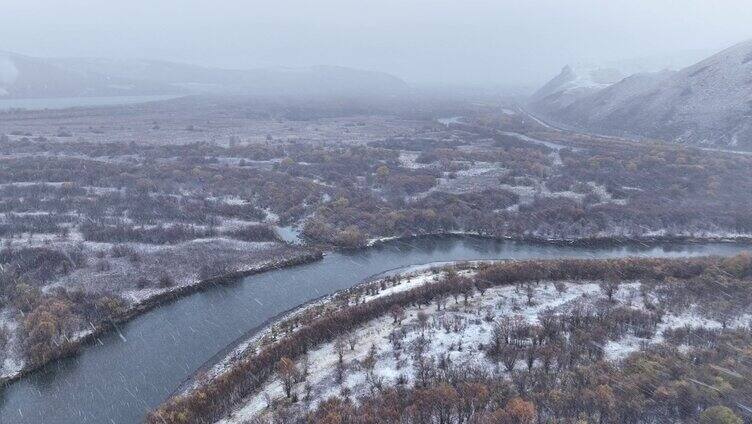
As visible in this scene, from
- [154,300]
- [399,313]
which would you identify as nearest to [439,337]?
[399,313]

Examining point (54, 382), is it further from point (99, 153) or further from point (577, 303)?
point (99, 153)

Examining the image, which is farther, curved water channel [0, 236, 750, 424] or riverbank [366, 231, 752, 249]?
riverbank [366, 231, 752, 249]

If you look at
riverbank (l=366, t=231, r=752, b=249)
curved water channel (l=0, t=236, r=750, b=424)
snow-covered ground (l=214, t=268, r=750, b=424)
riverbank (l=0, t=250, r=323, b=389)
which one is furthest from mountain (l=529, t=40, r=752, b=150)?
riverbank (l=0, t=250, r=323, b=389)

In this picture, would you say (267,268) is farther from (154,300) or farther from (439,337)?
(439,337)

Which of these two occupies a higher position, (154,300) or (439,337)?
(439,337)

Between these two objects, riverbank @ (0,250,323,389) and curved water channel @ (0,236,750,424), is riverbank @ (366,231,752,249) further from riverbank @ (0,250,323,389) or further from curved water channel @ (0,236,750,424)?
riverbank @ (0,250,323,389)

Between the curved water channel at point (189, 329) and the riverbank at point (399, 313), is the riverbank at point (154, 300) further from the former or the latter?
the riverbank at point (399, 313)

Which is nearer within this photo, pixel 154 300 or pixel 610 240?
pixel 154 300

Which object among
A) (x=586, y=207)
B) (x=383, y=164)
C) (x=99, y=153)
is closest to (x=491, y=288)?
(x=586, y=207)
